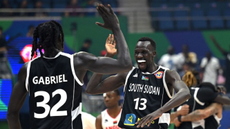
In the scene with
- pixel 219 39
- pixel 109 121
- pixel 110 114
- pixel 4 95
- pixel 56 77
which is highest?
pixel 56 77

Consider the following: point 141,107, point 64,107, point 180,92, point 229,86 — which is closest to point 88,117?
point 141,107

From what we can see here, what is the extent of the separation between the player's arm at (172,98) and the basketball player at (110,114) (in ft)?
6.86

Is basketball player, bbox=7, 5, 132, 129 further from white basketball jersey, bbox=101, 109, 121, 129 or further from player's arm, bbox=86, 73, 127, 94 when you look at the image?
white basketball jersey, bbox=101, 109, 121, 129

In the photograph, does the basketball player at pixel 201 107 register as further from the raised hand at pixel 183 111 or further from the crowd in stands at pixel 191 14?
the crowd in stands at pixel 191 14

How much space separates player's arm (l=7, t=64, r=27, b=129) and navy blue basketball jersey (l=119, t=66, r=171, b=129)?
149 centimetres

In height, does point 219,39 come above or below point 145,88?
below

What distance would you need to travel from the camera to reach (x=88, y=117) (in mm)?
6621

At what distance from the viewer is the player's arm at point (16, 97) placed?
3.50 m

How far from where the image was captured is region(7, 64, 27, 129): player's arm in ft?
11.5

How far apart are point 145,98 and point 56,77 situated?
1.56 m

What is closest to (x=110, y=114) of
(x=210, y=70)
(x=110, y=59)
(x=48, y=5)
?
(x=110, y=59)

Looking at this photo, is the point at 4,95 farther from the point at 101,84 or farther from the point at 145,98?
the point at 145,98

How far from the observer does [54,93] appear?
3.39 metres

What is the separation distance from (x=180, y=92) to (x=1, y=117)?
3816 millimetres
